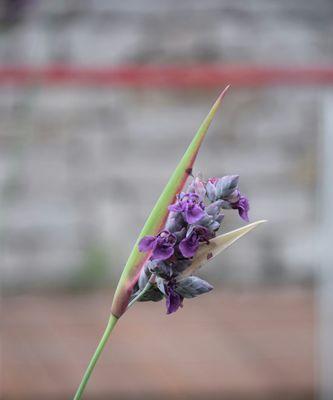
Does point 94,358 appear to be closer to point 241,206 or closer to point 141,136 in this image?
point 241,206

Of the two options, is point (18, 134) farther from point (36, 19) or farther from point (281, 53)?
point (281, 53)

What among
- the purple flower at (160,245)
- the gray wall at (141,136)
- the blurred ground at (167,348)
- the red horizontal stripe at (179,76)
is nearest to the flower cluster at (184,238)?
the purple flower at (160,245)

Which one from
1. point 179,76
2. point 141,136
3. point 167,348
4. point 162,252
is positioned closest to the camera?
point 162,252

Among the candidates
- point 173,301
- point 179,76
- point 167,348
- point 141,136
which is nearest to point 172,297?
point 173,301

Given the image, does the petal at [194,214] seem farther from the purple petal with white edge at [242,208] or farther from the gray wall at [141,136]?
the gray wall at [141,136]

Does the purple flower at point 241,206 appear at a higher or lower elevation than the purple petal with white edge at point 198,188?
lower

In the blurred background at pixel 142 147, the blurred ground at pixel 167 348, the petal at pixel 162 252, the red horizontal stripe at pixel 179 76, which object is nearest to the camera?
the petal at pixel 162 252

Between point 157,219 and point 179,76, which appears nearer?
point 157,219

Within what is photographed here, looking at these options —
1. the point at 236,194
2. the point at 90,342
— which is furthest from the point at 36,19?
the point at 236,194
